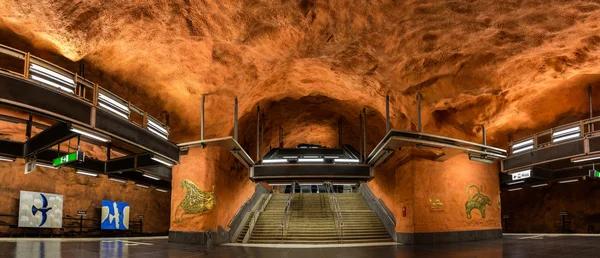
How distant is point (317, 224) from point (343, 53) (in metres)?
9.11

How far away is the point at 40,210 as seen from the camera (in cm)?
1772

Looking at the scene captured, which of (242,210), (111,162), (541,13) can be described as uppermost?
(541,13)

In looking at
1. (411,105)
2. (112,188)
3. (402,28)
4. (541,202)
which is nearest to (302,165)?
(411,105)

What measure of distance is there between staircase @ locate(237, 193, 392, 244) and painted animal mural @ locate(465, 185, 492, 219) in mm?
3347

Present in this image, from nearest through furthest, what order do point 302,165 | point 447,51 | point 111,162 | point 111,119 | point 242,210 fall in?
point 111,119 → point 447,51 → point 111,162 → point 302,165 → point 242,210

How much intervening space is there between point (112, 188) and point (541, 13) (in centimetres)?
2051

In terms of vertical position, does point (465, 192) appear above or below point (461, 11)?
below

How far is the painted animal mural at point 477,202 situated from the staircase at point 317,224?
11.0 ft

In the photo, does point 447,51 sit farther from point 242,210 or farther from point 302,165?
point 242,210

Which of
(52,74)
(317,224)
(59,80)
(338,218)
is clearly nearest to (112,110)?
(59,80)

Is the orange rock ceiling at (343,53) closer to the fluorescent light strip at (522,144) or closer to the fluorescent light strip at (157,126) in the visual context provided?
the fluorescent light strip at (522,144)

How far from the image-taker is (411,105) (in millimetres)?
14523

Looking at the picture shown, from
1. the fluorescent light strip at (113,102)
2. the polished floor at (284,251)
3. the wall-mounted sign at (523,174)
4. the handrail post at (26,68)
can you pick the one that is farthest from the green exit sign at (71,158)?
the wall-mounted sign at (523,174)

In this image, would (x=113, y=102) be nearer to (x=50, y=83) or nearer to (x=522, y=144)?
(x=50, y=83)
